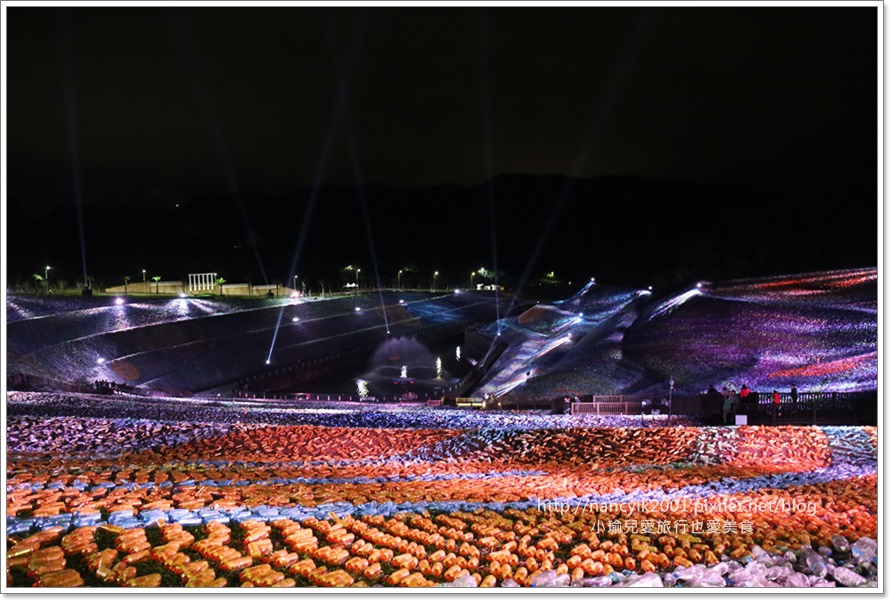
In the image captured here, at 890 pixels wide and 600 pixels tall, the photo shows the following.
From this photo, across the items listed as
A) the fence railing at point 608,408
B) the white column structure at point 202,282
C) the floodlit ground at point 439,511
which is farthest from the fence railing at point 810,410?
the white column structure at point 202,282

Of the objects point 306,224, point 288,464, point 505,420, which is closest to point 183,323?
point 505,420

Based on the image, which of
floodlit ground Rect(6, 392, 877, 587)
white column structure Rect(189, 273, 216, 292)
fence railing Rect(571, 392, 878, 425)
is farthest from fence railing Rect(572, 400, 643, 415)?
white column structure Rect(189, 273, 216, 292)

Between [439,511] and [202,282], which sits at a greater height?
[202,282]

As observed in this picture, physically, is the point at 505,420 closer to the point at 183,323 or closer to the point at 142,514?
the point at 142,514

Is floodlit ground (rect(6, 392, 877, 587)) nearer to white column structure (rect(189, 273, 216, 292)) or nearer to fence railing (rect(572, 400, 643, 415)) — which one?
fence railing (rect(572, 400, 643, 415))

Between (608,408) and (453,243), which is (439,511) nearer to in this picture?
(608,408)

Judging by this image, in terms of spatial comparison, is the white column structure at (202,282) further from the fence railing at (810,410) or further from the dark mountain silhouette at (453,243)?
the fence railing at (810,410)

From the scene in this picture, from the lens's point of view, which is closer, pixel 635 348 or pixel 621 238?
pixel 635 348

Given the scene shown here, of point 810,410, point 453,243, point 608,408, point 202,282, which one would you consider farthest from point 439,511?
point 453,243
